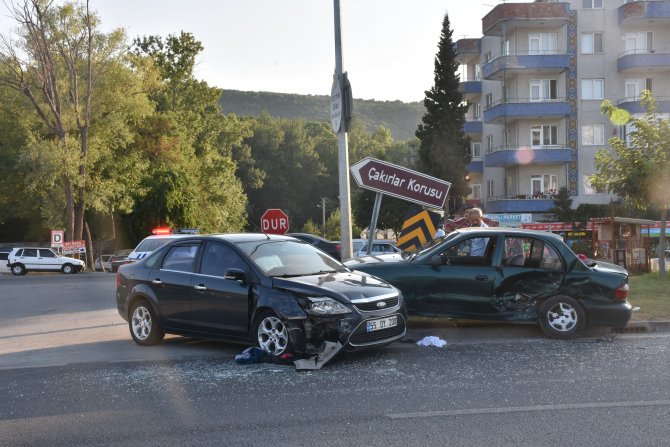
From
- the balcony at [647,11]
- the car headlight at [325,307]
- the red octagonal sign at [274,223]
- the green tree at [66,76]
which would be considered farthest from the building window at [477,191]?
the car headlight at [325,307]

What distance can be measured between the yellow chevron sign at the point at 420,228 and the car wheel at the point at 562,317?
12.3 feet

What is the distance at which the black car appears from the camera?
8.31 m

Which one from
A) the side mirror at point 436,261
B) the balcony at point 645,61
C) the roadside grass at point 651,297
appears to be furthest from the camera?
the balcony at point 645,61

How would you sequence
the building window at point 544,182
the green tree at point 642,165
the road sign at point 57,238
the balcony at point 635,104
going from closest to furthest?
the green tree at point 642,165, the road sign at point 57,238, the balcony at point 635,104, the building window at point 544,182

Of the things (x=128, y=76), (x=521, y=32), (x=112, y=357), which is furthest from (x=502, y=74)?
(x=112, y=357)

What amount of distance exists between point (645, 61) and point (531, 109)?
791 centimetres

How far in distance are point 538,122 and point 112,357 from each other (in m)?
44.7

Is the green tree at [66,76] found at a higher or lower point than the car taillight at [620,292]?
higher

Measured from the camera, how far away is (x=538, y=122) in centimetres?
5012

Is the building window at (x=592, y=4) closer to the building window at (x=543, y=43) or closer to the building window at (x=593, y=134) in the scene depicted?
the building window at (x=543, y=43)

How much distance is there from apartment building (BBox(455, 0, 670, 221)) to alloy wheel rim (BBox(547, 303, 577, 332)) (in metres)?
39.5

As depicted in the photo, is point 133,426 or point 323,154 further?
point 323,154

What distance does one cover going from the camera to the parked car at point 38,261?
4312cm

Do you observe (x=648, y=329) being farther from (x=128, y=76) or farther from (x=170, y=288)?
(x=128, y=76)
